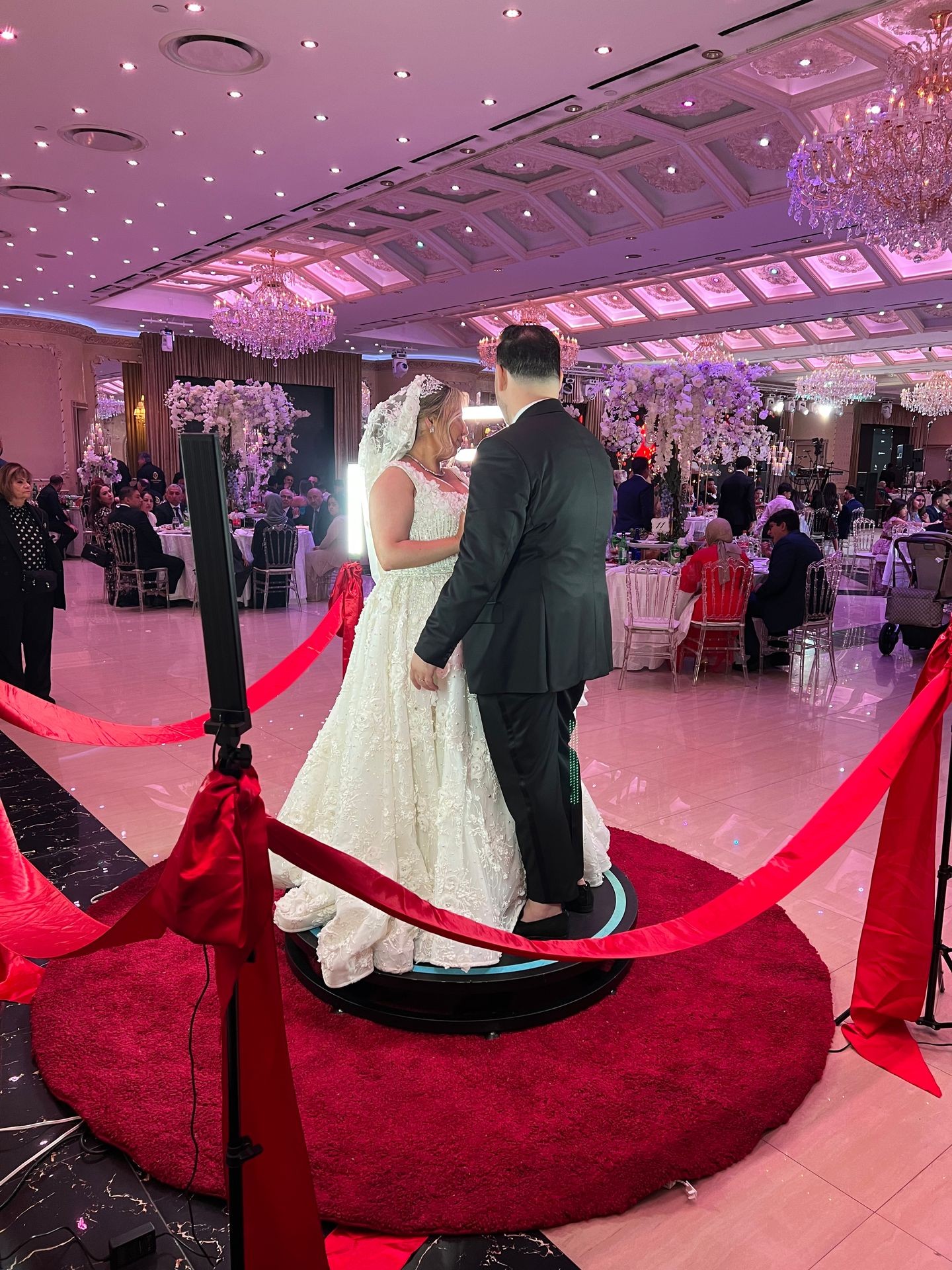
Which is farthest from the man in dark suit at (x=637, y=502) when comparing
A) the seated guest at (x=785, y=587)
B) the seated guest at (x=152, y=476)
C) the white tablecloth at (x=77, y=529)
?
the white tablecloth at (x=77, y=529)

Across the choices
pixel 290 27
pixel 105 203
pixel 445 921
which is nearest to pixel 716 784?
pixel 445 921

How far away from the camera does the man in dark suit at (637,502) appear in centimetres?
947

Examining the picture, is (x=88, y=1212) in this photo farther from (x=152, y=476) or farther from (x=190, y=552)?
(x=152, y=476)

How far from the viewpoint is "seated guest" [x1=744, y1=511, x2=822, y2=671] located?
23.9 ft

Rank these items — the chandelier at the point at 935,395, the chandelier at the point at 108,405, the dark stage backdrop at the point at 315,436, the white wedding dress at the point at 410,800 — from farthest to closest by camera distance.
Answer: the chandelier at the point at 108,405 < the dark stage backdrop at the point at 315,436 < the chandelier at the point at 935,395 < the white wedding dress at the point at 410,800

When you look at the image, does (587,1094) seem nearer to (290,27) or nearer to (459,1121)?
(459,1121)

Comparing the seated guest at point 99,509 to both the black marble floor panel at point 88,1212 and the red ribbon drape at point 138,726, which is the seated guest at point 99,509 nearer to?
the red ribbon drape at point 138,726

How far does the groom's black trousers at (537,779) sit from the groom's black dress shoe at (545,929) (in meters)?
0.06

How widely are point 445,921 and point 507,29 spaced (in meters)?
5.72

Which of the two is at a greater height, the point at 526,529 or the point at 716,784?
the point at 526,529

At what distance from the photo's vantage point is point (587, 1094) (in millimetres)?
2357

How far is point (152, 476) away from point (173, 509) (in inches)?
159

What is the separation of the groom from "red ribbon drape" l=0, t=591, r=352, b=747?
814 millimetres

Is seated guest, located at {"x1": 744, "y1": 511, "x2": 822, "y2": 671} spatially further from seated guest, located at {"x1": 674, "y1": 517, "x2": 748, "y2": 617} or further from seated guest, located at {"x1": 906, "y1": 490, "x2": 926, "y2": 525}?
seated guest, located at {"x1": 906, "y1": 490, "x2": 926, "y2": 525}
